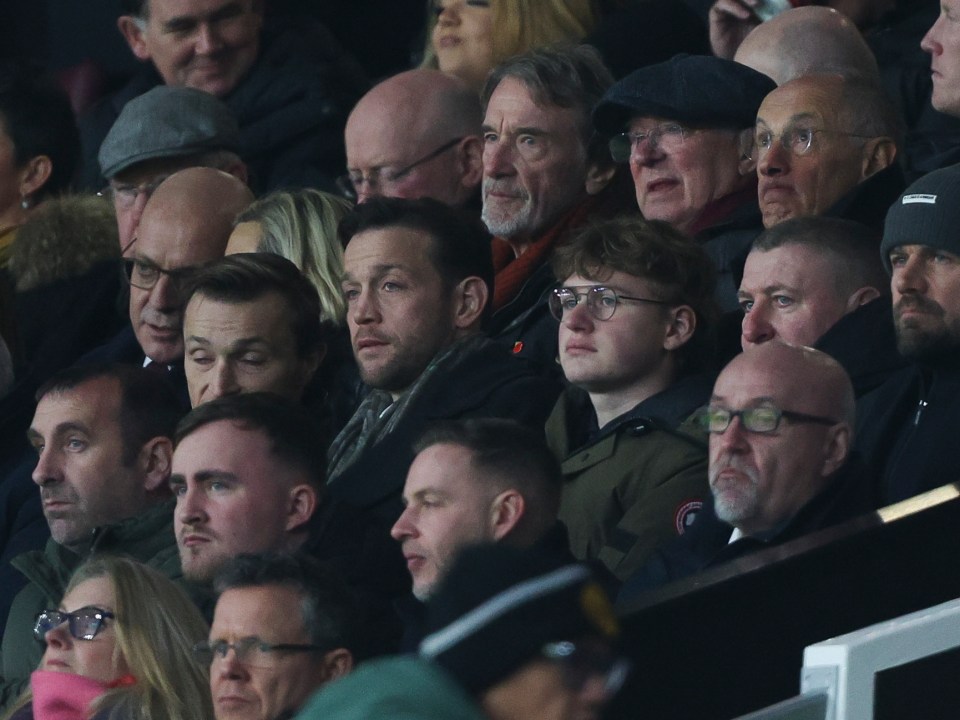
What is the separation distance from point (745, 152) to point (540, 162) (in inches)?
23.8

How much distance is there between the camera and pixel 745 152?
605cm

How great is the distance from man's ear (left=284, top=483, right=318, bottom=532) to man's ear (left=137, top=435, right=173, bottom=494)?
2.55 ft

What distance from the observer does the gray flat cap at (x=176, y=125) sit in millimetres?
7125

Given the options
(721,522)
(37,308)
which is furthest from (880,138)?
(37,308)

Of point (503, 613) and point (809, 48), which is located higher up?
point (809, 48)

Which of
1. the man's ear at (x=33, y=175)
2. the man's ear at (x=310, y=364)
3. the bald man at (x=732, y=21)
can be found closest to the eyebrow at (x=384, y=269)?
the man's ear at (x=310, y=364)

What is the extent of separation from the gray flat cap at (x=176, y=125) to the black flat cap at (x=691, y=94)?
61.9 inches

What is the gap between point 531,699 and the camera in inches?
97.1

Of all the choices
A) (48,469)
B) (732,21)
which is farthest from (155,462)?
(732,21)

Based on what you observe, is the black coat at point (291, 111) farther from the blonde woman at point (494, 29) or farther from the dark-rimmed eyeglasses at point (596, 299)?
the dark-rimmed eyeglasses at point (596, 299)

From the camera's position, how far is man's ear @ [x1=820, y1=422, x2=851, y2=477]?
457cm

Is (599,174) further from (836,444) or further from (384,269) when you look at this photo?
(836,444)

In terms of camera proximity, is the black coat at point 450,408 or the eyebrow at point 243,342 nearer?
the black coat at point 450,408

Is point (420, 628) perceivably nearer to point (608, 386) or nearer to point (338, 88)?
point (608, 386)
